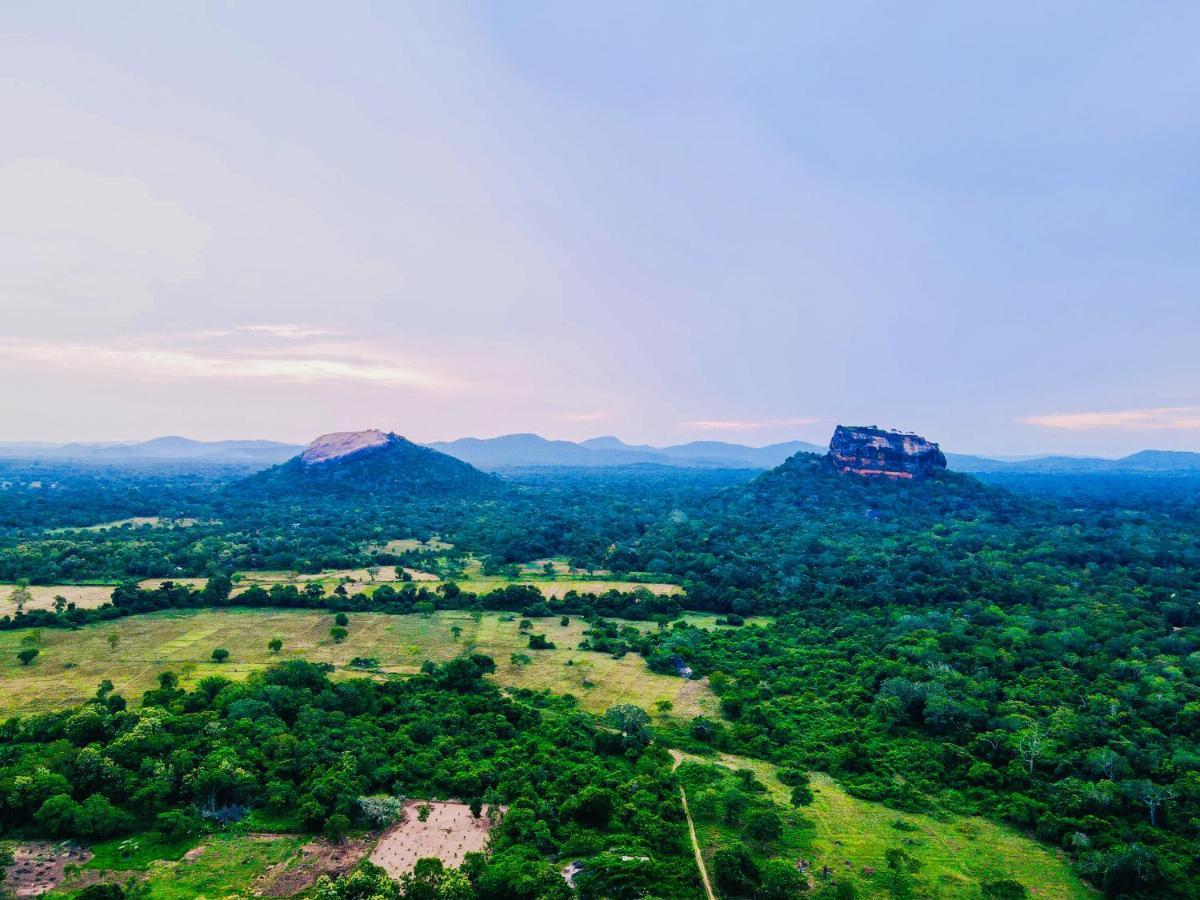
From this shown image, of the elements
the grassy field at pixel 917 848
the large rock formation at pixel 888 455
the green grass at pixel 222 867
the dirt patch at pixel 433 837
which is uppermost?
the large rock formation at pixel 888 455

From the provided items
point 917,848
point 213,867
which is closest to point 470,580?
point 213,867

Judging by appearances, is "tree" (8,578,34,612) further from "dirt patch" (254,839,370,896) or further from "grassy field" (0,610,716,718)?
"dirt patch" (254,839,370,896)

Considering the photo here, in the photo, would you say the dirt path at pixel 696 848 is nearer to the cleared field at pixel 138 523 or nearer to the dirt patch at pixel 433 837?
the dirt patch at pixel 433 837

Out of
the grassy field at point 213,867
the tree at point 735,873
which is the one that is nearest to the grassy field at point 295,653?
the tree at point 735,873

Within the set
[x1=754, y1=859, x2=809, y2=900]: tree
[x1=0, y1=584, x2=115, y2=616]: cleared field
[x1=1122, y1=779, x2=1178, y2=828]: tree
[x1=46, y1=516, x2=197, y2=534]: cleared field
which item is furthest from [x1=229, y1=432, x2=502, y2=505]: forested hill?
[x1=1122, y1=779, x2=1178, y2=828]: tree

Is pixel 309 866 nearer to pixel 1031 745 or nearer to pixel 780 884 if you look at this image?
pixel 780 884

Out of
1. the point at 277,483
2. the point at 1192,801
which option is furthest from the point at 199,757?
the point at 277,483
